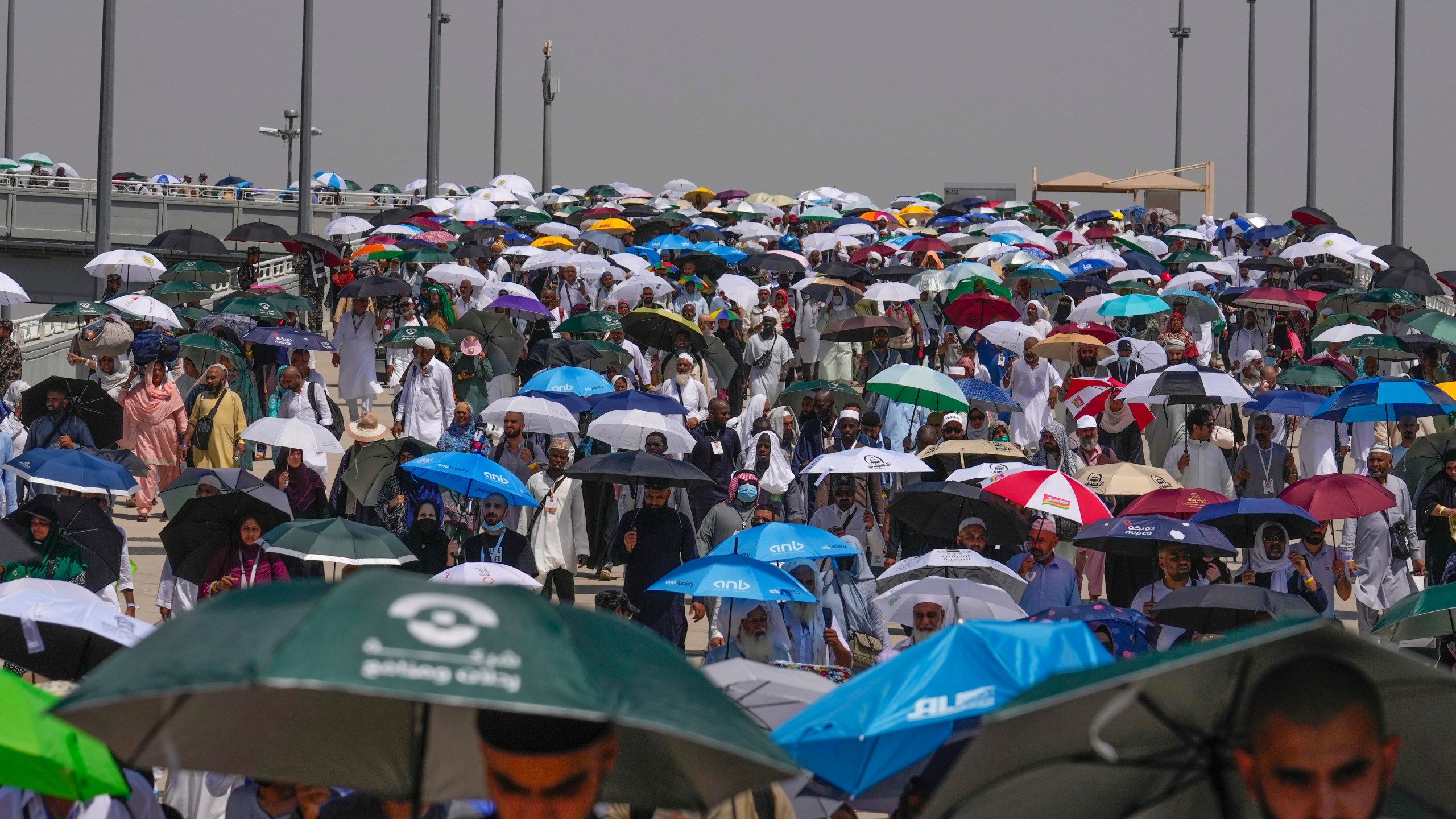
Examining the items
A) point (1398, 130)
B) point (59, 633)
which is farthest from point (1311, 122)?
point (59, 633)

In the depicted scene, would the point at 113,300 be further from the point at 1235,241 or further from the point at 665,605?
the point at 1235,241

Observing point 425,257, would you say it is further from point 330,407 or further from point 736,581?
point 736,581

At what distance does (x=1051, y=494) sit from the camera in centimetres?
1220

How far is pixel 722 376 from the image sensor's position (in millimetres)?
19562

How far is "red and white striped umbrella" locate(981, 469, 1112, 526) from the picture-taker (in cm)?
1205

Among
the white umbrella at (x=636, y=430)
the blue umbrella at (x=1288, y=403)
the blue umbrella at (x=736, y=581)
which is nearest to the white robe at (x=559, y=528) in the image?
the white umbrella at (x=636, y=430)

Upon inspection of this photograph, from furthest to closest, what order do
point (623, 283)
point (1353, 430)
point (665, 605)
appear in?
point (623, 283) → point (1353, 430) → point (665, 605)

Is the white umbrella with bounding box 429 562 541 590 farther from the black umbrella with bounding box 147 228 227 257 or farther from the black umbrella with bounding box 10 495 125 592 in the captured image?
the black umbrella with bounding box 147 228 227 257

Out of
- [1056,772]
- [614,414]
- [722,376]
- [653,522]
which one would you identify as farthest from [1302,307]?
[1056,772]

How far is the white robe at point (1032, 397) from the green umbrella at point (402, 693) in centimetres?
1459

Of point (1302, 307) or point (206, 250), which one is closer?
point (1302, 307)

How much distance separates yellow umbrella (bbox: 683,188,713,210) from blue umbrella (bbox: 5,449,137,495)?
31.0m

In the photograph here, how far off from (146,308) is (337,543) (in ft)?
31.5

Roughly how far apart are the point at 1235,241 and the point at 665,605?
2581 cm
